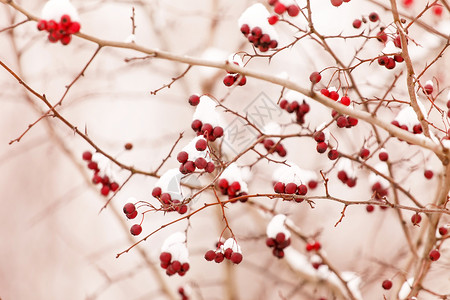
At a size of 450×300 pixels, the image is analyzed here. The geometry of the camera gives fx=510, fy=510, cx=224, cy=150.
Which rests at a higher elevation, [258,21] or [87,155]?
[87,155]

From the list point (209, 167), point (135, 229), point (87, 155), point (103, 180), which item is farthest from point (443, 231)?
point (87, 155)

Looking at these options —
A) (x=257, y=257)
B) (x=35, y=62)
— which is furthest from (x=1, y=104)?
(x=257, y=257)

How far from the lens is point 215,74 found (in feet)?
12.6

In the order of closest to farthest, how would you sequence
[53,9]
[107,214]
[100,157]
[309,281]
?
[53,9] → [100,157] → [309,281] → [107,214]

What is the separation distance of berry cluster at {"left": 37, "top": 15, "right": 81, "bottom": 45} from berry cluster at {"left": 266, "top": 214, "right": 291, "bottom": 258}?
1028 millimetres

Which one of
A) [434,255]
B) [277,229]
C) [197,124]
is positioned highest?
[197,124]

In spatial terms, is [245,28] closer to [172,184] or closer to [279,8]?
[279,8]

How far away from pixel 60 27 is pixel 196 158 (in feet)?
2.03

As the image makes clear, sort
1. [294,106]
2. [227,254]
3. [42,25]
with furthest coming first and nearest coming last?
[294,106] → [227,254] → [42,25]

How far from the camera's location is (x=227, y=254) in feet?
5.71

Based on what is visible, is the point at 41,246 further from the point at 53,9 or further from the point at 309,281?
the point at 53,9

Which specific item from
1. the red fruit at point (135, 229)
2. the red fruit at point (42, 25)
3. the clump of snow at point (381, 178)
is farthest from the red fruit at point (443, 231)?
the red fruit at point (42, 25)

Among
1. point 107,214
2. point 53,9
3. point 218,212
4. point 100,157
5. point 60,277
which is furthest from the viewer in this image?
point 107,214

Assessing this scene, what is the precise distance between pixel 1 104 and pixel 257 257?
4778 mm
